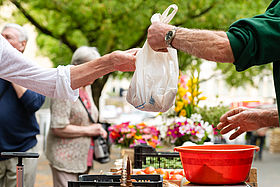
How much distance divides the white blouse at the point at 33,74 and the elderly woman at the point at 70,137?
1.57 meters

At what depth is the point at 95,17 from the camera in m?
9.60

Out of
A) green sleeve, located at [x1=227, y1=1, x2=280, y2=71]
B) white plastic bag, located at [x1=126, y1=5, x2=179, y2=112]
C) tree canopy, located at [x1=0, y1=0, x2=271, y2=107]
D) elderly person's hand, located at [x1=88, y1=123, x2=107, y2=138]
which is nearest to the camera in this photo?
green sleeve, located at [x1=227, y1=1, x2=280, y2=71]

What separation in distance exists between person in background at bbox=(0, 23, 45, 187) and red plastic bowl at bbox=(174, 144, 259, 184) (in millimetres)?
2015

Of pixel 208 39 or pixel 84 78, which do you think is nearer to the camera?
pixel 208 39

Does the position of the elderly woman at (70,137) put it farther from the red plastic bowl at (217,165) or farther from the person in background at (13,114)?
the red plastic bowl at (217,165)

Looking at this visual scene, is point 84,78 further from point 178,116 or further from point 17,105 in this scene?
point 178,116

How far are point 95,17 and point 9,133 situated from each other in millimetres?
6388

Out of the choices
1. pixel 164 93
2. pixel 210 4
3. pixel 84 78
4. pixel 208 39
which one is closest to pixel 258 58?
pixel 208 39

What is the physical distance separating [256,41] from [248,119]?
2.89ft

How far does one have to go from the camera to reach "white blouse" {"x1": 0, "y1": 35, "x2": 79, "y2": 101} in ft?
8.04

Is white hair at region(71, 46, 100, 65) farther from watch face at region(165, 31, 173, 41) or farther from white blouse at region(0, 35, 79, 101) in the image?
watch face at region(165, 31, 173, 41)

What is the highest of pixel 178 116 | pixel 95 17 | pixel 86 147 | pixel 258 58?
pixel 95 17

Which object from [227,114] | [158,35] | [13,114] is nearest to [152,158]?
[227,114]

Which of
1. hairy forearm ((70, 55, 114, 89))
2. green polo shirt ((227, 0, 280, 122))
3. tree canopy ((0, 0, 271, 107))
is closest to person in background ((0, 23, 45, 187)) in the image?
hairy forearm ((70, 55, 114, 89))
